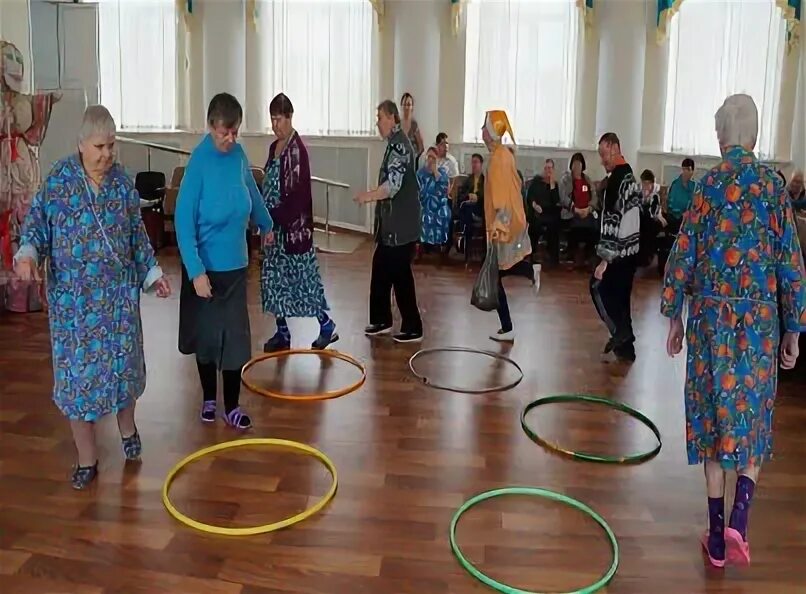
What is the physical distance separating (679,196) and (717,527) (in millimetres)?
6446

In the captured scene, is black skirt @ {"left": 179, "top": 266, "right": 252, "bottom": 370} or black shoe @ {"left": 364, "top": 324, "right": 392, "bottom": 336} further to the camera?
black shoe @ {"left": 364, "top": 324, "right": 392, "bottom": 336}

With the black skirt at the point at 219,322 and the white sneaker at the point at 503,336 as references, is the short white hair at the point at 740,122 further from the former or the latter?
the white sneaker at the point at 503,336

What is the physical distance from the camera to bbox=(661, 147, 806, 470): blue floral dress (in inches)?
110

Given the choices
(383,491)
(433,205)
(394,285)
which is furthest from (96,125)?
(433,205)

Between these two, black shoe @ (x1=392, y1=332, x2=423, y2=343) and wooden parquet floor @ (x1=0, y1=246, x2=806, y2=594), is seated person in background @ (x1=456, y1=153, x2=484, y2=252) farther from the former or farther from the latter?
wooden parquet floor @ (x1=0, y1=246, x2=806, y2=594)

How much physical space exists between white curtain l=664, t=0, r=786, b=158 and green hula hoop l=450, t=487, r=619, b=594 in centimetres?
685

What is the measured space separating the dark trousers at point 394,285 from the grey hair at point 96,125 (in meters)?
2.55

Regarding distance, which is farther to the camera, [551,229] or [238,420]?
[551,229]

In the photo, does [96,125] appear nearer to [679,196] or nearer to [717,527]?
[717,527]

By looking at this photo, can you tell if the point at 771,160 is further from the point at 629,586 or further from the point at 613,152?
the point at 629,586

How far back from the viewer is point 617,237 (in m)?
5.09

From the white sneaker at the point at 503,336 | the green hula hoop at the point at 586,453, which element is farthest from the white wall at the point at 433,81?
the green hula hoop at the point at 586,453

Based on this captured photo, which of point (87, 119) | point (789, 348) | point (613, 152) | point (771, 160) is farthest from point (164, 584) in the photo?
point (771, 160)

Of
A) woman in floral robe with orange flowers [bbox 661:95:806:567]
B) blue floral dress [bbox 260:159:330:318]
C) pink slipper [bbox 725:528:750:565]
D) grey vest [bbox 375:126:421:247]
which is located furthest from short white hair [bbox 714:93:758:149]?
blue floral dress [bbox 260:159:330:318]
